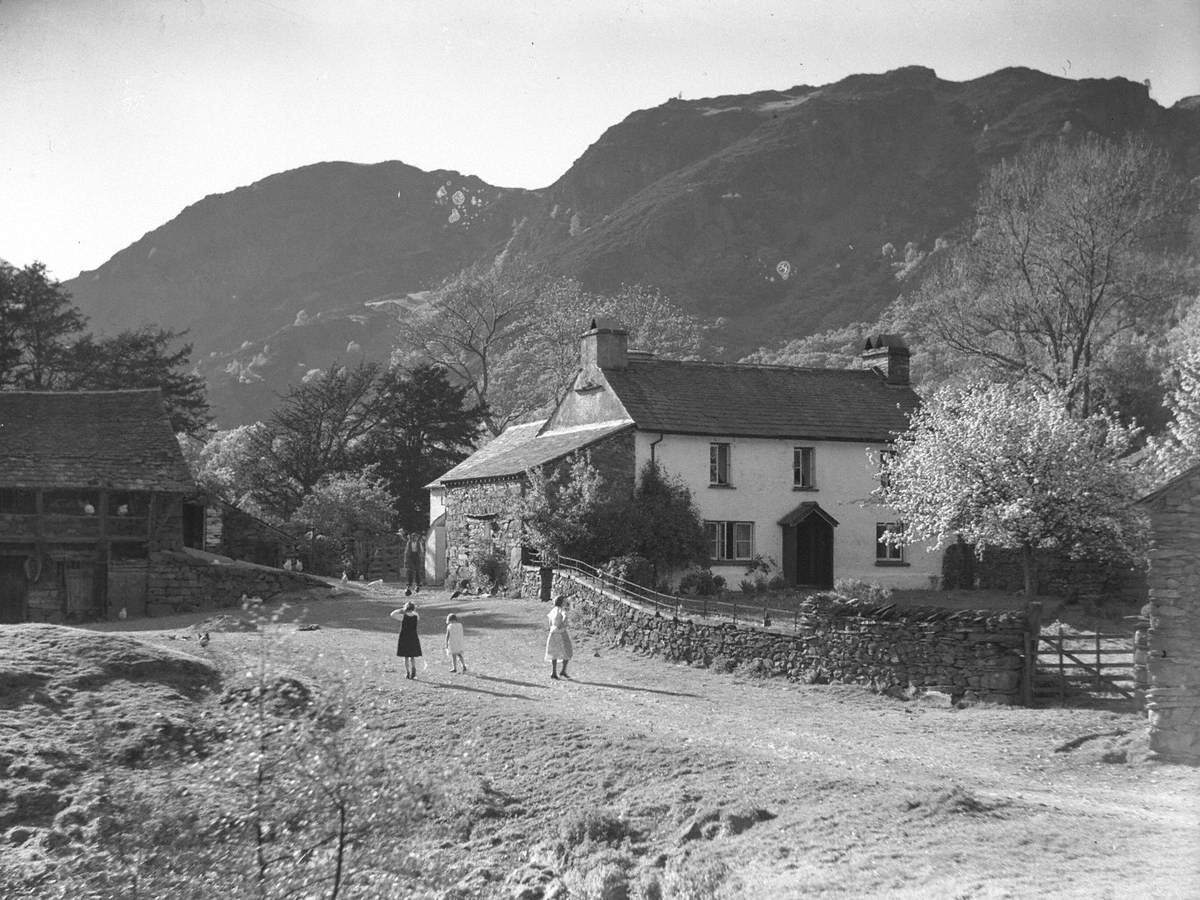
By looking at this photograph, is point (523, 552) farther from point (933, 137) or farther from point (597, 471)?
point (933, 137)

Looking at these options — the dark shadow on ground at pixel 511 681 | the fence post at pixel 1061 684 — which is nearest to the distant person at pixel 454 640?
the dark shadow on ground at pixel 511 681

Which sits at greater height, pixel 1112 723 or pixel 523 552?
pixel 523 552

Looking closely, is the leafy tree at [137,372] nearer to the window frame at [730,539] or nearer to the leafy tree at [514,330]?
the leafy tree at [514,330]

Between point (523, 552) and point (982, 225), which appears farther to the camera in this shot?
point (982, 225)

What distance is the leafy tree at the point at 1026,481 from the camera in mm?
30125

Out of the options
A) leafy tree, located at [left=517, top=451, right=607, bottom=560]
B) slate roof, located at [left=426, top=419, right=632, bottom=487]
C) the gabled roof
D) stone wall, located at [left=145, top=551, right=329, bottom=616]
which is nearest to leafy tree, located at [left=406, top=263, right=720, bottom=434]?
slate roof, located at [left=426, top=419, right=632, bottom=487]

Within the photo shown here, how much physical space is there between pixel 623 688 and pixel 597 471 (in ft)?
45.7

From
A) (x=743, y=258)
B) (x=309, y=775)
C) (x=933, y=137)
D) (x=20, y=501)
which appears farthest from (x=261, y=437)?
(x=933, y=137)

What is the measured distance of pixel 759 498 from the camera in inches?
1606

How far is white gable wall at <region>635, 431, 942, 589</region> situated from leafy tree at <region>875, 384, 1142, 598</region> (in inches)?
304

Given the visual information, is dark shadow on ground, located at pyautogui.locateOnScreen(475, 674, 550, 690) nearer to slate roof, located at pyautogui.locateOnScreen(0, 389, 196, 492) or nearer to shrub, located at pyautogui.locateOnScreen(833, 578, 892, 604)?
shrub, located at pyautogui.locateOnScreen(833, 578, 892, 604)

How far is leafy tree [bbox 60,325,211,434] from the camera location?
63.3 m

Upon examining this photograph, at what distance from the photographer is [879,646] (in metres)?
24.2

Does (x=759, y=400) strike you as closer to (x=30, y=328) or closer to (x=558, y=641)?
(x=558, y=641)
